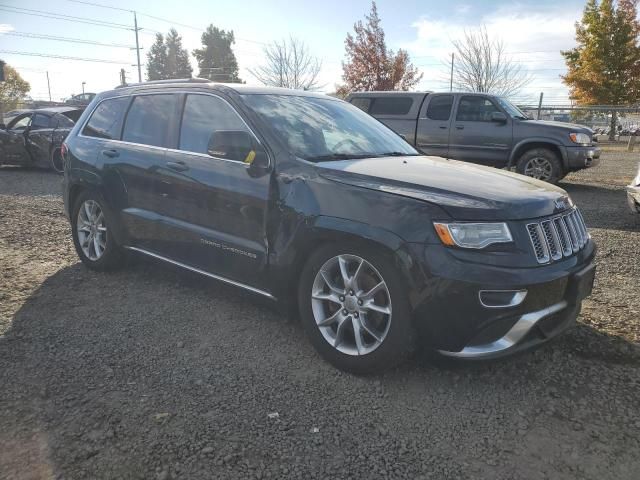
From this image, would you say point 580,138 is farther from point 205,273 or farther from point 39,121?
point 39,121

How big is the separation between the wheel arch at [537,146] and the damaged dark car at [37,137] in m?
9.78

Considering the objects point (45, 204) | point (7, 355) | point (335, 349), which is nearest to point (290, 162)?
point (335, 349)

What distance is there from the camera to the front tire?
4.73 metres

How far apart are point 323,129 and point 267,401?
6.54 feet

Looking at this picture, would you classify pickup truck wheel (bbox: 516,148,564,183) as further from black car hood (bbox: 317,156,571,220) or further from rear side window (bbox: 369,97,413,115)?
black car hood (bbox: 317,156,571,220)

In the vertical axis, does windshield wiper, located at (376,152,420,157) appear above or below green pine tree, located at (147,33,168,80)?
below

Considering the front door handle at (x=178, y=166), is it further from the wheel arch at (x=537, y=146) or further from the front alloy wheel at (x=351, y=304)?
the wheel arch at (x=537, y=146)

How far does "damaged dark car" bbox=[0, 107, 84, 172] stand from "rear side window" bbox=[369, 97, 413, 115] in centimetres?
707

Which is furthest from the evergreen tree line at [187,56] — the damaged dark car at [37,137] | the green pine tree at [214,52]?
the damaged dark car at [37,137]

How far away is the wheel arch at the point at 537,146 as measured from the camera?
32.0ft

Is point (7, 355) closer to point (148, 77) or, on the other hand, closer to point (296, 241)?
point (296, 241)

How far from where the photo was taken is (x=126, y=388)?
9.53 ft

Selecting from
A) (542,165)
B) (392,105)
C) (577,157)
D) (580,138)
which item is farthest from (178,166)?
(580,138)

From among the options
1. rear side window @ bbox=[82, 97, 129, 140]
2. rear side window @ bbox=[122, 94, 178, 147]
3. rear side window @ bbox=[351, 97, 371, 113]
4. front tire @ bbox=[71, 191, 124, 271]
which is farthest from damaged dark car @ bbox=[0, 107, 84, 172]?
rear side window @ bbox=[122, 94, 178, 147]
